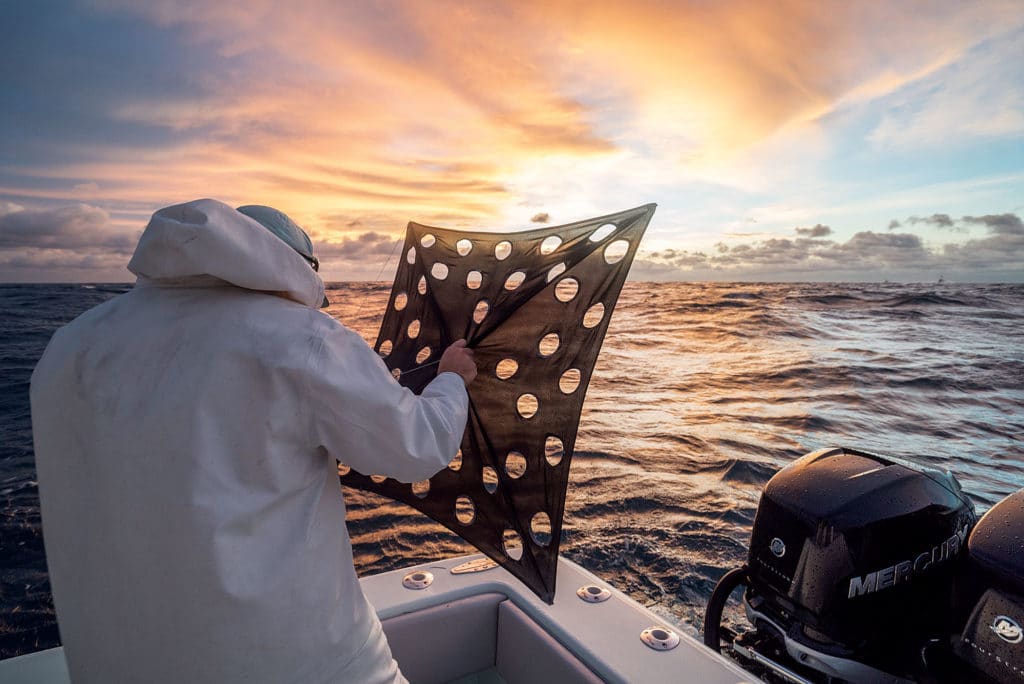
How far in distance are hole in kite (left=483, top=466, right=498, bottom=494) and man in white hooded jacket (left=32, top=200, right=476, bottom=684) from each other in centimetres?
71

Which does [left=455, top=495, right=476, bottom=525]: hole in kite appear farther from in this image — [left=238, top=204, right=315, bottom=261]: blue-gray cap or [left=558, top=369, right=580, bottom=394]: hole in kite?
[left=238, top=204, right=315, bottom=261]: blue-gray cap

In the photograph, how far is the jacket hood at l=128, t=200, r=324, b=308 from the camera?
110 cm

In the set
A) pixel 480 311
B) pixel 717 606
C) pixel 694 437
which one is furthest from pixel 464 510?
pixel 694 437

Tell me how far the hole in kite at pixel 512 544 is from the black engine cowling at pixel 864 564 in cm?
117

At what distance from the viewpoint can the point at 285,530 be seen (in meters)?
1.19

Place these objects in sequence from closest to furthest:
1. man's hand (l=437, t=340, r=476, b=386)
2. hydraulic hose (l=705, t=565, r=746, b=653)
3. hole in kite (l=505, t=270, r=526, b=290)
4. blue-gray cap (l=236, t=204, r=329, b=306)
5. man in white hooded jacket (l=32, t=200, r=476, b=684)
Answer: man in white hooded jacket (l=32, t=200, r=476, b=684), blue-gray cap (l=236, t=204, r=329, b=306), man's hand (l=437, t=340, r=476, b=386), hole in kite (l=505, t=270, r=526, b=290), hydraulic hose (l=705, t=565, r=746, b=653)

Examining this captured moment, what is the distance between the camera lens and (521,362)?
187 cm

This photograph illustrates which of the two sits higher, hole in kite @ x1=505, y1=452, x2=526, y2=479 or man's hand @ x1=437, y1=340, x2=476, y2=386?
man's hand @ x1=437, y1=340, x2=476, y2=386

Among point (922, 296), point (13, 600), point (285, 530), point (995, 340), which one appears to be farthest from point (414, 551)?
point (922, 296)

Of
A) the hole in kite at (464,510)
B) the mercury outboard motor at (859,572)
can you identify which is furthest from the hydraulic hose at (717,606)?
the hole in kite at (464,510)

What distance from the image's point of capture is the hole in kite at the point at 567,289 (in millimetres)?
1819

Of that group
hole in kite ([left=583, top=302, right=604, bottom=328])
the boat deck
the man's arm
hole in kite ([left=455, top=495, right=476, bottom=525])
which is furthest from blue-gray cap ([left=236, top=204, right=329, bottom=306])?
the boat deck

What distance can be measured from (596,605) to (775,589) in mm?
760

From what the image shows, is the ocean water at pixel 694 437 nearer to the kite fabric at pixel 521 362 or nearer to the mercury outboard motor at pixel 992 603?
the kite fabric at pixel 521 362
